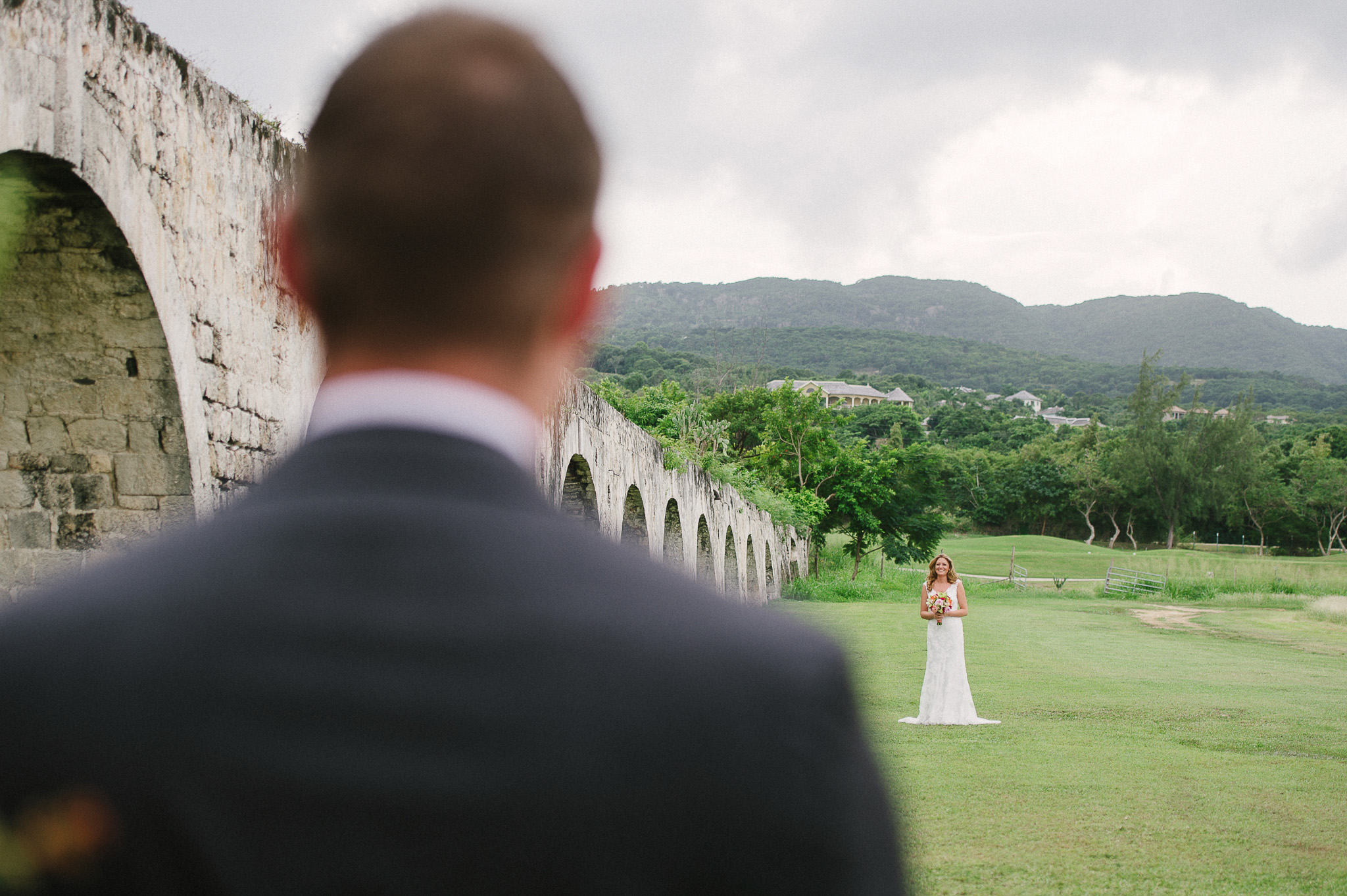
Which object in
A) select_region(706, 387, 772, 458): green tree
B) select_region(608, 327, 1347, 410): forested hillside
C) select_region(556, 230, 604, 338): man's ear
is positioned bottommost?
select_region(556, 230, 604, 338): man's ear

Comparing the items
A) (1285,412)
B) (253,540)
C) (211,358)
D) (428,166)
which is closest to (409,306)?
(428,166)

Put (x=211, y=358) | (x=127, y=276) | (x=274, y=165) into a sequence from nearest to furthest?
(x=127, y=276)
(x=211, y=358)
(x=274, y=165)

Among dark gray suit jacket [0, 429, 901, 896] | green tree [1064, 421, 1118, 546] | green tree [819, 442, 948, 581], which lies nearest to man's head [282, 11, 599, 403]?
dark gray suit jacket [0, 429, 901, 896]

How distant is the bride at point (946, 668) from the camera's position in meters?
7.14

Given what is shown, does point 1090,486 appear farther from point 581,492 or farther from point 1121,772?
point 1121,772

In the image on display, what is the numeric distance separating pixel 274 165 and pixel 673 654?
4826mm

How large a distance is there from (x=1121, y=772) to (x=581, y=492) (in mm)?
5231

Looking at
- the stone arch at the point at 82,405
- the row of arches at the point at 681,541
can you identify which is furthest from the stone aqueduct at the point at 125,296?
the row of arches at the point at 681,541

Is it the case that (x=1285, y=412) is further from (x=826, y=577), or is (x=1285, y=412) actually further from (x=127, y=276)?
(x=127, y=276)

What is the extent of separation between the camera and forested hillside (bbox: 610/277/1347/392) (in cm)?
15438

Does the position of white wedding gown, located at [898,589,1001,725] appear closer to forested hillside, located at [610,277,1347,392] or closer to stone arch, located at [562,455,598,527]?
stone arch, located at [562,455,598,527]

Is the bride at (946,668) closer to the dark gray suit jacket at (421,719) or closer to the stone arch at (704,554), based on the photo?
the dark gray suit jacket at (421,719)

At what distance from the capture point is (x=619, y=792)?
632 millimetres

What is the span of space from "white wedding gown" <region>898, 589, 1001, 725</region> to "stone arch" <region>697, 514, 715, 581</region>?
919 centimetres
